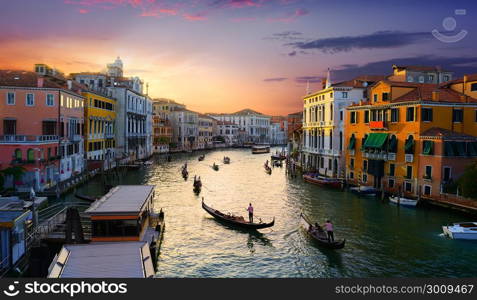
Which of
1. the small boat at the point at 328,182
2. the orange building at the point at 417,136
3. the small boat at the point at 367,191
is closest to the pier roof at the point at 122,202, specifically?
the small boat at the point at 367,191

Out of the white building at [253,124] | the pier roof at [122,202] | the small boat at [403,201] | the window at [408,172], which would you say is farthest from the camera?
the white building at [253,124]

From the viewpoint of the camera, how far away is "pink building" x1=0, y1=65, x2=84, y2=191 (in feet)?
75.6

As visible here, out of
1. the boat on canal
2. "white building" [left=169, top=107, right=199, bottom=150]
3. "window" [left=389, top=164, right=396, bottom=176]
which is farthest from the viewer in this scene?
"white building" [left=169, top=107, right=199, bottom=150]

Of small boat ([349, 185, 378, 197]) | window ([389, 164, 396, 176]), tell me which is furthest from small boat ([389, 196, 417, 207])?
window ([389, 164, 396, 176])

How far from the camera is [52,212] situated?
63.3 feet

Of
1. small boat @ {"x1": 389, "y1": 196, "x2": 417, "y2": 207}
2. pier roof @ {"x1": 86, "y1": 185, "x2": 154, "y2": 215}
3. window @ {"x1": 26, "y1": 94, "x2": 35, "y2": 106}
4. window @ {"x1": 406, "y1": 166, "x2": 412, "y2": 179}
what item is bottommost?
small boat @ {"x1": 389, "y1": 196, "x2": 417, "y2": 207}

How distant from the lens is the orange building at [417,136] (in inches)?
845

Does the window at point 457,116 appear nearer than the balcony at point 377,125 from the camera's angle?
Yes

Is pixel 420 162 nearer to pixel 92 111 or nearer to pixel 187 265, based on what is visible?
pixel 187 265

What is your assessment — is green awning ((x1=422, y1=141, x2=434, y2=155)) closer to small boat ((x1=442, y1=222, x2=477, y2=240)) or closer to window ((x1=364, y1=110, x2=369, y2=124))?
window ((x1=364, y1=110, x2=369, y2=124))

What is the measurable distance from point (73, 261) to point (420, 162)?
19.7 metres

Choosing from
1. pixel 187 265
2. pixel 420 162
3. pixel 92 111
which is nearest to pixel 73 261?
pixel 187 265

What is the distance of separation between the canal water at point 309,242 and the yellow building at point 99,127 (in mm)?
10018

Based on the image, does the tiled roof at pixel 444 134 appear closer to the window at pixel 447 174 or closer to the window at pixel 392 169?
the window at pixel 447 174
